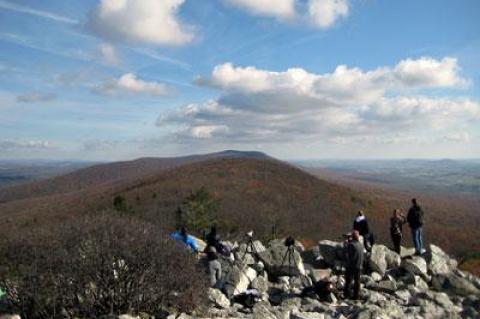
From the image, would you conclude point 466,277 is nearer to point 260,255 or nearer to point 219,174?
point 260,255

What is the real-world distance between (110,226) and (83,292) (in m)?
1.71

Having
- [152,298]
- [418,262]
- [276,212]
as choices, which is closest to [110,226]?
[152,298]

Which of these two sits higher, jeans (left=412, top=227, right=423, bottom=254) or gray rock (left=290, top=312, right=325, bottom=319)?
jeans (left=412, top=227, right=423, bottom=254)

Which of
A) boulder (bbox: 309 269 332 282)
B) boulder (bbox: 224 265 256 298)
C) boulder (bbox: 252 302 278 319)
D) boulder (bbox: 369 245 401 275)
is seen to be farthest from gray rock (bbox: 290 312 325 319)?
boulder (bbox: 369 245 401 275)

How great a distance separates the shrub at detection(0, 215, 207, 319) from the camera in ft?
39.3

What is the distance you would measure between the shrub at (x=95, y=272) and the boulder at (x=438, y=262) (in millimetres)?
10091

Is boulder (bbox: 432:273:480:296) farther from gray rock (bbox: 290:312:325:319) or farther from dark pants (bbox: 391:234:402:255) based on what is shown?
gray rock (bbox: 290:312:325:319)

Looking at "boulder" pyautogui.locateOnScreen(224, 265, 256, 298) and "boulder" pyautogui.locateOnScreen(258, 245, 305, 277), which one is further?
"boulder" pyautogui.locateOnScreen(258, 245, 305, 277)

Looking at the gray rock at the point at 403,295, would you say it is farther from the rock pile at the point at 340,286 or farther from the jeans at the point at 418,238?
the jeans at the point at 418,238

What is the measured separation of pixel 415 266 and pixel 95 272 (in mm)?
11824

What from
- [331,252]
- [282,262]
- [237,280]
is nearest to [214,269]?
[237,280]

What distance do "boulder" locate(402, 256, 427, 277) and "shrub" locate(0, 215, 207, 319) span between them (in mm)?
8989

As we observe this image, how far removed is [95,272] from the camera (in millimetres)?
12109

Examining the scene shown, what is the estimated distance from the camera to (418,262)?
18734mm
